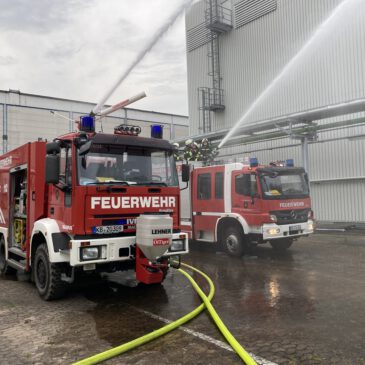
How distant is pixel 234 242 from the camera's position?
10609 millimetres

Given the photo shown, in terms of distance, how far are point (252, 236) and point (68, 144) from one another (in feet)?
19.4

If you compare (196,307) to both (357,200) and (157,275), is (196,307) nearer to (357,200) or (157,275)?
(157,275)

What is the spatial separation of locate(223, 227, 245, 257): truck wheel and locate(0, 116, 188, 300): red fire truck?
4.16 metres

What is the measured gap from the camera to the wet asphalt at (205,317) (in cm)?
419

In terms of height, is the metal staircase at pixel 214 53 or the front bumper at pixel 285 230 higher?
the metal staircase at pixel 214 53

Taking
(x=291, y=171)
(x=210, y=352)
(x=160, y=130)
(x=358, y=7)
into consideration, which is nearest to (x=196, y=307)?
(x=210, y=352)

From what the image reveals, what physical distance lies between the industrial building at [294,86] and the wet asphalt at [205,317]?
31.3 feet

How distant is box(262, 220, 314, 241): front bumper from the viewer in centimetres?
986

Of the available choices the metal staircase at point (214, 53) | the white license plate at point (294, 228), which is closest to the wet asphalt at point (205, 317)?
the white license plate at point (294, 228)

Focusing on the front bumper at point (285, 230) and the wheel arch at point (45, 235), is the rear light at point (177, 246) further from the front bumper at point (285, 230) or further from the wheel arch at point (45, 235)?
the front bumper at point (285, 230)

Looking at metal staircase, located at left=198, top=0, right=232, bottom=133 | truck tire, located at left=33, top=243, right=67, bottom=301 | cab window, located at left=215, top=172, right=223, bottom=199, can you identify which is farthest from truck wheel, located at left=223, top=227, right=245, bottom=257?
metal staircase, located at left=198, top=0, right=232, bottom=133

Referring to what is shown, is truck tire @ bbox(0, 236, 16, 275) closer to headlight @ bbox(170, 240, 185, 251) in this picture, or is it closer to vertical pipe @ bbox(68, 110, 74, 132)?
headlight @ bbox(170, 240, 185, 251)

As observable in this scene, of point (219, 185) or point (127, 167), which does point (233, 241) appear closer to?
point (219, 185)

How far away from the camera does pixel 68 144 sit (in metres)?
6.07
